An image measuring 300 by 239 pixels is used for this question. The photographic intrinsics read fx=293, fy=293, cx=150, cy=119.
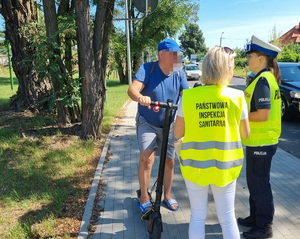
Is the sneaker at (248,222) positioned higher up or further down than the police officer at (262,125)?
further down

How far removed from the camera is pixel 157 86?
3.07 m

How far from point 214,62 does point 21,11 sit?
735 centimetres

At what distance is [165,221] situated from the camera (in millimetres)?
3277

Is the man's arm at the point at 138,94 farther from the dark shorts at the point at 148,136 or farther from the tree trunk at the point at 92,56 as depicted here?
the tree trunk at the point at 92,56

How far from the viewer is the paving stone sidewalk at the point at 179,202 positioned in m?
3.07

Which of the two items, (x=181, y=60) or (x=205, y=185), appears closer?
(x=205, y=185)

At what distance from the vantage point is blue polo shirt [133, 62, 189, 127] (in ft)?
9.98

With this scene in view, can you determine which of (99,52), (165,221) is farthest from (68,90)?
(165,221)

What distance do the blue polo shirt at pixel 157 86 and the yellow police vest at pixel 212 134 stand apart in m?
0.94

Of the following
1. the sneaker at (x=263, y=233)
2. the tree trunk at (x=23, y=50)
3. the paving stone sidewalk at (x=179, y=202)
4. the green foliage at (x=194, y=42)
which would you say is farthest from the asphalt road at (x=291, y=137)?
the green foliage at (x=194, y=42)

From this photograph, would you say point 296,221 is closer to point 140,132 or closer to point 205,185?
point 205,185

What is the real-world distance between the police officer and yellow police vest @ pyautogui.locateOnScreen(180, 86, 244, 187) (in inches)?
19.7

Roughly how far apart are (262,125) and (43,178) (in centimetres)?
332

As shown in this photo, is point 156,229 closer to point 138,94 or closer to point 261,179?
point 261,179
